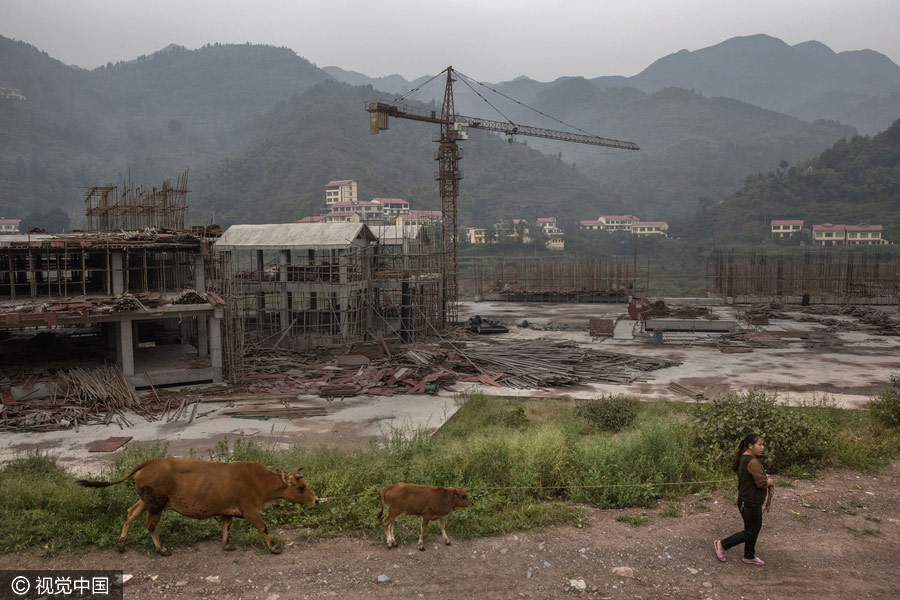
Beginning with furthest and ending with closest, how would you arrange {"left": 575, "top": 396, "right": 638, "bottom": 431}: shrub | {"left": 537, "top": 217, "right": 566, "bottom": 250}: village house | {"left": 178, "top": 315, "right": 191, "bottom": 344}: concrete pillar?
{"left": 537, "top": 217, "right": 566, "bottom": 250}: village house
{"left": 178, "top": 315, "right": 191, "bottom": 344}: concrete pillar
{"left": 575, "top": 396, "right": 638, "bottom": 431}: shrub

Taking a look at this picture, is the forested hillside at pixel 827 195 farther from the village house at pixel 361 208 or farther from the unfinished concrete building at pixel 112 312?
the unfinished concrete building at pixel 112 312

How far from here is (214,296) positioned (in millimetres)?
21484

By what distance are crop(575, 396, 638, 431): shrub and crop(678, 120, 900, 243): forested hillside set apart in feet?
262

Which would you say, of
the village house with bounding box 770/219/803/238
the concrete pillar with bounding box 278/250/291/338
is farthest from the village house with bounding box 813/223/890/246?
the concrete pillar with bounding box 278/250/291/338

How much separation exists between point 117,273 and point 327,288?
880 cm

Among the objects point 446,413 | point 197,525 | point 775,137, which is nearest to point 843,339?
point 446,413

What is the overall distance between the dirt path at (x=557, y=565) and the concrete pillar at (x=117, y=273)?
15.3 meters

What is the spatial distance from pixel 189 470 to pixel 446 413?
10.7 m

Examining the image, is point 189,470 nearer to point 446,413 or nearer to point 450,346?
point 446,413

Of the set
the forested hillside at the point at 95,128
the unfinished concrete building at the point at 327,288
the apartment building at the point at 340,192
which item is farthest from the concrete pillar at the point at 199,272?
the forested hillside at the point at 95,128

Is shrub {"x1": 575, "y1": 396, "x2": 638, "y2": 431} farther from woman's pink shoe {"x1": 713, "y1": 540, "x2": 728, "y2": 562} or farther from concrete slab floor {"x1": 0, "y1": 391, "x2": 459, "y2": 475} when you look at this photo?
woman's pink shoe {"x1": 713, "y1": 540, "x2": 728, "y2": 562}

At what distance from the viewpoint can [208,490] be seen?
7.20 meters

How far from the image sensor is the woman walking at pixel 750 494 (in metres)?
7.14

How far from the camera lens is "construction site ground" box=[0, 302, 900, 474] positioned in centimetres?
1519
